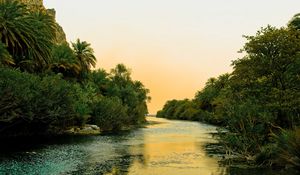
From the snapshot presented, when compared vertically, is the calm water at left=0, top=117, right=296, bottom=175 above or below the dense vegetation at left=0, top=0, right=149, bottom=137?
below

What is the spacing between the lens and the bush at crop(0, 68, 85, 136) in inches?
1730

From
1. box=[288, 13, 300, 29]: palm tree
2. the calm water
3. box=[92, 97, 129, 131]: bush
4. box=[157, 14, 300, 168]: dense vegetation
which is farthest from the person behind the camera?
box=[92, 97, 129, 131]: bush

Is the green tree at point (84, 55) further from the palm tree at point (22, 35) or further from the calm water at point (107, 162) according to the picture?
the calm water at point (107, 162)

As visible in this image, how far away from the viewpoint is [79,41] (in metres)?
96.7

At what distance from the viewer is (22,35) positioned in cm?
5688

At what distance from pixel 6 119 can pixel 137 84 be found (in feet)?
319

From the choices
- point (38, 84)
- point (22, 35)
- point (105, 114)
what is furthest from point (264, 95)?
point (105, 114)

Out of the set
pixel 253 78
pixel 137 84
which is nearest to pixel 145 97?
pixel 137 84

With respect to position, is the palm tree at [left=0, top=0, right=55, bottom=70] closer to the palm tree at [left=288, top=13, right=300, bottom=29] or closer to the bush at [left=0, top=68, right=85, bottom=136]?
the bush at [left=0, top=68, right=85, bottom=136]

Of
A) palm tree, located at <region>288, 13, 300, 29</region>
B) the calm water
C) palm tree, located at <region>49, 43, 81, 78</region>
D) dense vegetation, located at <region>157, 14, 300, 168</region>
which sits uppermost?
palm tree, located at <region>49, 43, 81, 78</region>

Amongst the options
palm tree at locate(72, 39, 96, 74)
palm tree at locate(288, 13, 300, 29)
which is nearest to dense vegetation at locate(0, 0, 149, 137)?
palm tree at locate(72, 39, 96, 74)

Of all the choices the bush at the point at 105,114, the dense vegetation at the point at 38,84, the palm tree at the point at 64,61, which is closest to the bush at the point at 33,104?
the dense vegetation at the point at 38,84

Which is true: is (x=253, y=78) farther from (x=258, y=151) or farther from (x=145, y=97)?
(x=145, y=97)

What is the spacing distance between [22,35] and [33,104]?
11.2 meters
